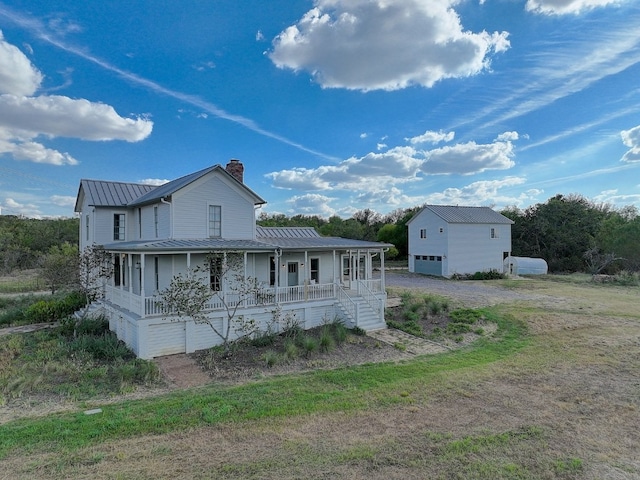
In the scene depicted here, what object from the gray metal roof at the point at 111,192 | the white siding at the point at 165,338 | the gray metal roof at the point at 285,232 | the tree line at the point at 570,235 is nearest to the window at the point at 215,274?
the white siding at the point at 165,338

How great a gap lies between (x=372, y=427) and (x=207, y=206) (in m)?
12.0

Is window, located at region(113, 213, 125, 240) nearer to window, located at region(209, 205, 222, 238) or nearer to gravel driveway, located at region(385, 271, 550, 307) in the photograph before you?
window, located at region(209, 205, 222, 238)

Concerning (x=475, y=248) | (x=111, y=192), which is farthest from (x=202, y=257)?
(x=475, y=248)

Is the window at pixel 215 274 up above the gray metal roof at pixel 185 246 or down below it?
below

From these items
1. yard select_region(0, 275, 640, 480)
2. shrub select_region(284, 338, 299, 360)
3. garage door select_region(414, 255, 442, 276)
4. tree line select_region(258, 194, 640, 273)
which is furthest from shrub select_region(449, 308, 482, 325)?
tree line select_region(258, 194, 640, 273)

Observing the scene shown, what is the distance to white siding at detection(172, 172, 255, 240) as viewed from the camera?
15242 millimetres

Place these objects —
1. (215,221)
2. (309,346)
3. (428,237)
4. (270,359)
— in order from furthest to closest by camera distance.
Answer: (428,237)
(215,221)
(309,346)
(270,359)

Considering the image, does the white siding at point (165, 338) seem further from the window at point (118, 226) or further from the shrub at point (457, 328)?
the shrub at point (457, 328)

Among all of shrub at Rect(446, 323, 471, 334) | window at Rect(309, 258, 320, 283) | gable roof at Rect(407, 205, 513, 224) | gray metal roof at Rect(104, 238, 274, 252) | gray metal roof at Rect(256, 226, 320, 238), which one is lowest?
shrub at Rect(446, 323, 471, 334)

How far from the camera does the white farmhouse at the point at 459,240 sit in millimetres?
34625

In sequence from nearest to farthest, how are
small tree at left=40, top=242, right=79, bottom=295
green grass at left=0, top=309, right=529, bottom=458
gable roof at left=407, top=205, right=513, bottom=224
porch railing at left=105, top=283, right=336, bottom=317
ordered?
green grass at left=0, top=309, right=529, bottom=458
porch railing at left=105, top=283, right=336, bottom=317
small tree at left=40, top=242, right=79, bottom=295
gable roof at left=407, top=205, right=513, bottom=224

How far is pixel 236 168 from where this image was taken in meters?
18.2

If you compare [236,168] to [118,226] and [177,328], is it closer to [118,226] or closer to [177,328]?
[118,226]

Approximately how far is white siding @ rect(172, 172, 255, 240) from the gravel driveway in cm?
1319
